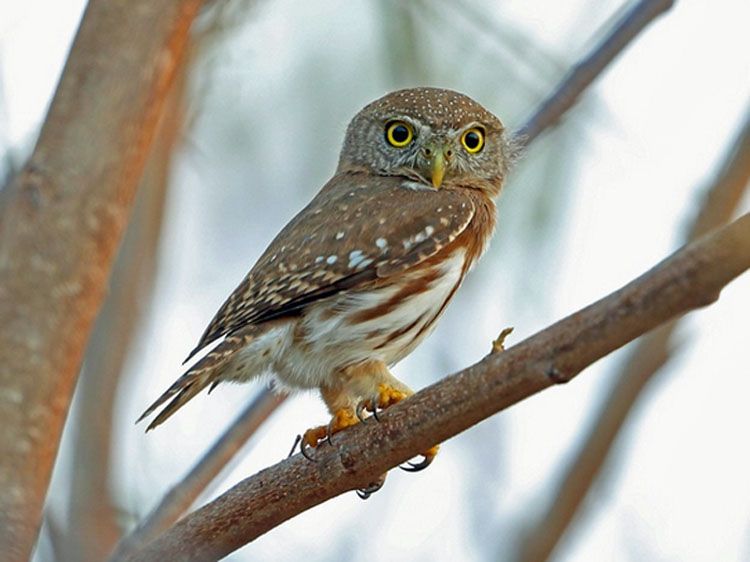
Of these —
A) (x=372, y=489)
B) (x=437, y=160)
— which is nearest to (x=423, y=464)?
(x=372, y=489)

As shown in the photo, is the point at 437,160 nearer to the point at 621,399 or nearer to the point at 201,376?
the point at 621,399

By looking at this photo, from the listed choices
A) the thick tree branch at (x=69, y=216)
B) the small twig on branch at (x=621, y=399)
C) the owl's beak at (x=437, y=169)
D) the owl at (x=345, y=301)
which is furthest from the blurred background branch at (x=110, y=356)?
the small twig on branch at (x=621, y=399)

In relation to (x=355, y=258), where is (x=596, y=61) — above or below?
above

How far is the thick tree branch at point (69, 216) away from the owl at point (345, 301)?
2.35 feet

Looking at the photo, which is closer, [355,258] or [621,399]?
[355,258]

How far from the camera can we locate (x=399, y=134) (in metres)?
6.19

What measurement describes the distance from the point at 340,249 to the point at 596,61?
1.33 metres

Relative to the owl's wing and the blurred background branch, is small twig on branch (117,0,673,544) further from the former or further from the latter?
the blurred background branch

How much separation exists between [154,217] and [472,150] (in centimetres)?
157

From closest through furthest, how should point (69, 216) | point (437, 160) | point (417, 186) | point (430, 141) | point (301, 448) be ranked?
point (69, 216) → point (301, 448) → point (417, 186) → point (437, 160) → point (430, 141)

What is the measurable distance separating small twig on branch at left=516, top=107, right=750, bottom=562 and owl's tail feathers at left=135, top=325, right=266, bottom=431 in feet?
4.50

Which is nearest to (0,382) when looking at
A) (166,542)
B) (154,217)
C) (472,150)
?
(166,542)

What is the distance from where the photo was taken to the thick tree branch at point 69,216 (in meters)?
3.52

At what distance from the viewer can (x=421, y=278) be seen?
4969 millimetres
